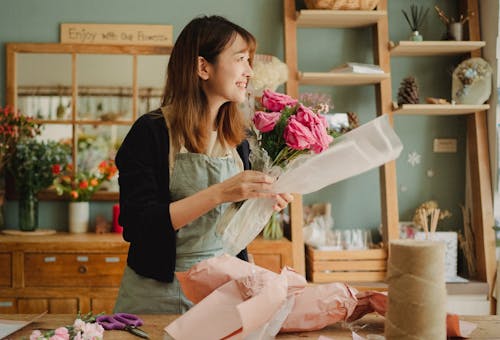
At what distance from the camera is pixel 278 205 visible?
1.57 m

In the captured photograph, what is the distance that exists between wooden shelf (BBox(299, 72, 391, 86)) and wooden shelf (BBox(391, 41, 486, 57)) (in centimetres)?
24

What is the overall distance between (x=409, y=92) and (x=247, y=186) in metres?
2.38

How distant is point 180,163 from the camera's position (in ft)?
5.92

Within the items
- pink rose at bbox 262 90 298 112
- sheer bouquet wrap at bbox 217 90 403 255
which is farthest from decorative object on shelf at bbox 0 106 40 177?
pink rose at bbox 262 90 298 112

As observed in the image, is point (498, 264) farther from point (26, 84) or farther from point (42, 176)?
point (26, 84)

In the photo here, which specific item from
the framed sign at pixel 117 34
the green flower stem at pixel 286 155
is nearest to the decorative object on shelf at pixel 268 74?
the framed sign at pixel 117 34

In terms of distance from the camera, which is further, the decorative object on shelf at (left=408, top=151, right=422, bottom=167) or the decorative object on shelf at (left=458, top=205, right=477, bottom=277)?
the decorative object on shelf at (left=408, top=151, right=422, bottom=167)

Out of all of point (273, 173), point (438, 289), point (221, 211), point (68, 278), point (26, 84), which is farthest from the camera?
point (26, 84)

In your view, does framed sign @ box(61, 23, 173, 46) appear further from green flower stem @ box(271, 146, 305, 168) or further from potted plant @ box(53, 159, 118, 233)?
green flower stem @ box(271, 146, 305, 168)

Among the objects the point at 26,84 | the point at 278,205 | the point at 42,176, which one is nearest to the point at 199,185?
the point at 278,205

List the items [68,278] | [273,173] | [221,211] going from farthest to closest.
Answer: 1. [68,278]
2. [221,211]
3. [273,173]

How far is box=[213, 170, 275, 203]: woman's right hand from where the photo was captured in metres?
1.44

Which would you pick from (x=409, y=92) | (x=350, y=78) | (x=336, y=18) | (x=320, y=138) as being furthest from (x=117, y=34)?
(x=320, y=138)

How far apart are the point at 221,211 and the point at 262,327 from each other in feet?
2.42
